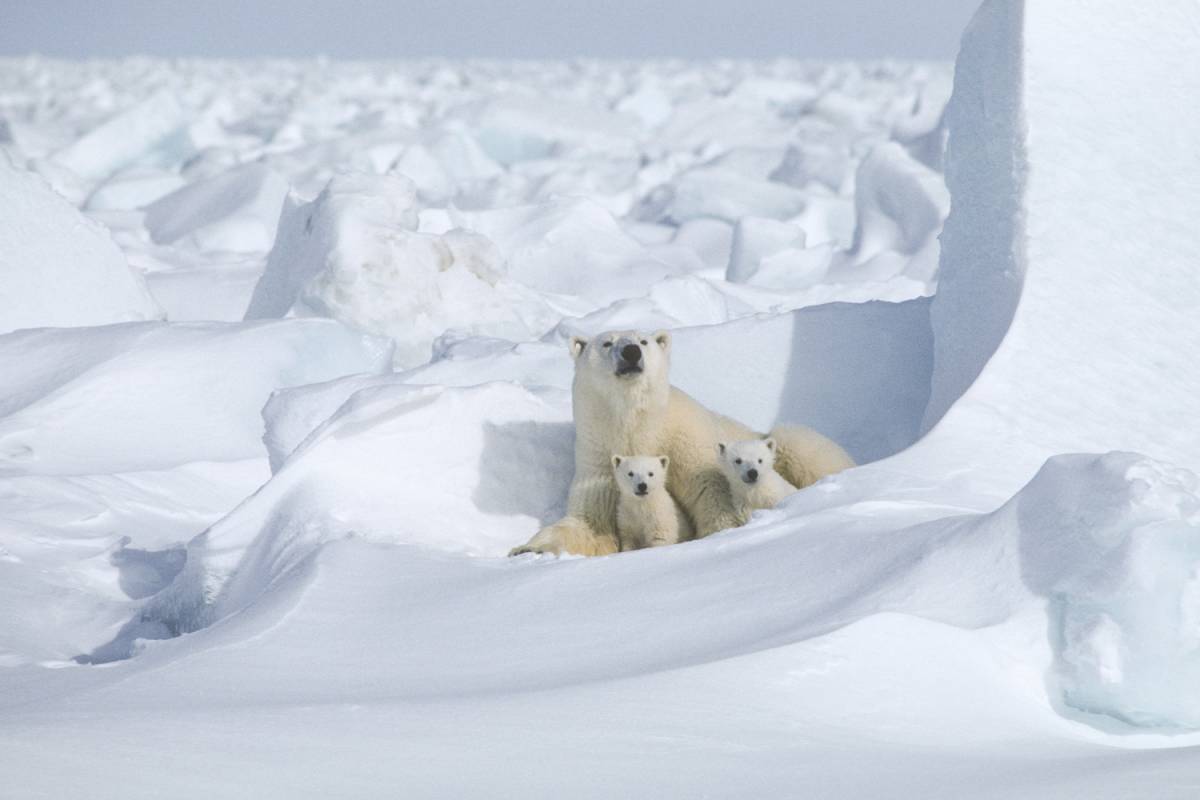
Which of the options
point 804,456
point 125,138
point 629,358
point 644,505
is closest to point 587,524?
point 644,505

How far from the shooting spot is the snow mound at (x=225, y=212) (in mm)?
10266

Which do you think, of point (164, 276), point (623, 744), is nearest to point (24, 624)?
point (623, 744)

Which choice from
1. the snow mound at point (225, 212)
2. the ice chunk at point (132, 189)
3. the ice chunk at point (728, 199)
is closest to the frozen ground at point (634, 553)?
the snow mound at point (225, 212)

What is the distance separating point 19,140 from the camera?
15125 millimetres

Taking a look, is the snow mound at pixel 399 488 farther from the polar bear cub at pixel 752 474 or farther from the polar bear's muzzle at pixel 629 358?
the polar bear cub at pixel 752 474

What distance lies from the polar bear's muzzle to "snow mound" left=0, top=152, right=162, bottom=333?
3230mm

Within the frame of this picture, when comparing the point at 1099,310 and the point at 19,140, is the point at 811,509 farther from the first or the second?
the point at 19,140

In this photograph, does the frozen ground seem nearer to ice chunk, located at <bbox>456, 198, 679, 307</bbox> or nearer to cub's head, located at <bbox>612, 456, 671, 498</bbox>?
ice chunk, located at <bbox>456, 198, 679, 307</bbox>

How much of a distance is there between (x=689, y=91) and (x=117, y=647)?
85.8ft

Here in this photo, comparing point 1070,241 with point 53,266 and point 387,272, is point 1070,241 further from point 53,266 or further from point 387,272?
point 53,266

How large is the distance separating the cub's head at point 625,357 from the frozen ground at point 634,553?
0.33m

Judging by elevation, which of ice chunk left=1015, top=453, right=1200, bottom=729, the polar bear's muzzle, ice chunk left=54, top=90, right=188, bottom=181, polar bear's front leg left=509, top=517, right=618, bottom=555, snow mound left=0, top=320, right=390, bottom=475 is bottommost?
ice chunk left=1015, top=453, right=1200, bottom=729

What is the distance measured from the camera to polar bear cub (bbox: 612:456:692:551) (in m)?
3.90

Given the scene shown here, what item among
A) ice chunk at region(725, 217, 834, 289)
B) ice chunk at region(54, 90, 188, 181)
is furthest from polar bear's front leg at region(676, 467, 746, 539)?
ice chunk at region(54, 90, 188, 181)
